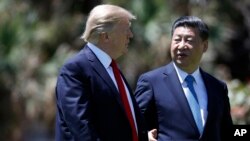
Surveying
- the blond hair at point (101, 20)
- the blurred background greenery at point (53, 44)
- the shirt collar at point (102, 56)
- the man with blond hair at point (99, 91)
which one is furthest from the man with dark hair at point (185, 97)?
the blurred background greenery at point (53, 44)

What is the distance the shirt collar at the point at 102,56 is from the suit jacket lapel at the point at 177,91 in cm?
76

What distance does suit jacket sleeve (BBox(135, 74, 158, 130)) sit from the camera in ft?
20.0

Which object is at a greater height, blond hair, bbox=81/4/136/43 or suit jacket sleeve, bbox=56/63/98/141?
blond hair, bbox=81/4/136/43

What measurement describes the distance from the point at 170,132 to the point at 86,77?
0.93m

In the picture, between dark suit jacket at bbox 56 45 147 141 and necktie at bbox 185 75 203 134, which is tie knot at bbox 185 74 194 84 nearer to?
necktie at bbox 185 75 203 134

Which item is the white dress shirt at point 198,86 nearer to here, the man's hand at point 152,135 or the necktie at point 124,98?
the man's hand at point 152,135

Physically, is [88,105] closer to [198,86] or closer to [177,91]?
[177,91]

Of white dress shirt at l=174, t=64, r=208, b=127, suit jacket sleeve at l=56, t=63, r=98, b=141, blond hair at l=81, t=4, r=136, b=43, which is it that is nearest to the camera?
suit jacket sleeve at l=56, t=63, r=98, b=141

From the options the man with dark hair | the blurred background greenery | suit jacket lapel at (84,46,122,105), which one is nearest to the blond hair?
suit jacket lapel at (84,46,122,105)

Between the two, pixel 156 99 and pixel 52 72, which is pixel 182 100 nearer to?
pixel 156 99

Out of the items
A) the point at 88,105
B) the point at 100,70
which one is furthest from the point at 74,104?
the point at 100,70

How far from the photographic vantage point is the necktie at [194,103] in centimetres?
609

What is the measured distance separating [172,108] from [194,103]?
0.16m

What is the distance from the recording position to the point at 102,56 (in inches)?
217
